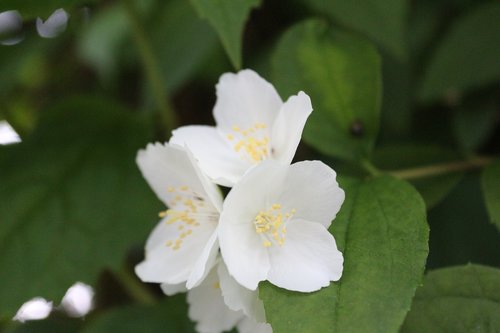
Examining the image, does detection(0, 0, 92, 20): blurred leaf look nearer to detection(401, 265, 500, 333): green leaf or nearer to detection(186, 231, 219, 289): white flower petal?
detection(186, 231, 219, 289): white flower petal

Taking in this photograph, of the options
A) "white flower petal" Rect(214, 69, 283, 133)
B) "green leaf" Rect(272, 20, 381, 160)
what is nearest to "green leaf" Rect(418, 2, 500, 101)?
"green leaf" Rect(272, 20, 381, 160)

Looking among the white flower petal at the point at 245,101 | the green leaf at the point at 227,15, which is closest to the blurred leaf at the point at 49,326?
the white flower petal at the point at 245,101

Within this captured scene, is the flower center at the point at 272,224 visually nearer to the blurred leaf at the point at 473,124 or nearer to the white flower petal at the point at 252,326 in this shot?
the white flower petal at the point at 252,326

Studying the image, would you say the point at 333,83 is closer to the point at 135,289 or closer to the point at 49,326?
the point at 135,289

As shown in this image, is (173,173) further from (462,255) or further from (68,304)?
(68,304)

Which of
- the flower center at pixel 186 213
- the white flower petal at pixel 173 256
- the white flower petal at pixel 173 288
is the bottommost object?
the white flower petal at pixel 173 288

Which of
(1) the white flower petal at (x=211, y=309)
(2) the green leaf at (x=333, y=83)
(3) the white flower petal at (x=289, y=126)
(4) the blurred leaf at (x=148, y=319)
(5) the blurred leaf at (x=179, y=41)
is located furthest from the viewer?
(5) the blurred leaf at (x=179, y=41)

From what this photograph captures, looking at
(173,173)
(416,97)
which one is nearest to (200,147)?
(173,173)
